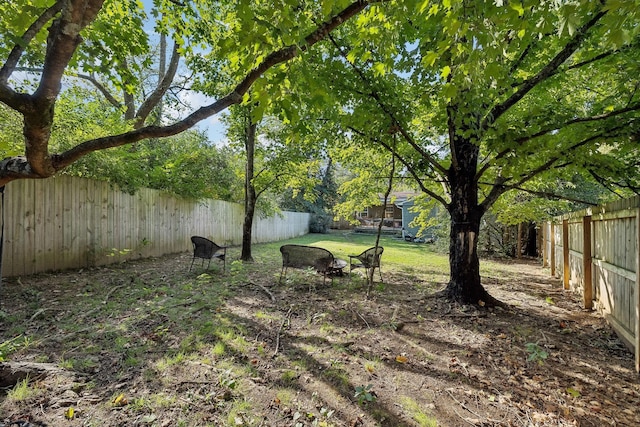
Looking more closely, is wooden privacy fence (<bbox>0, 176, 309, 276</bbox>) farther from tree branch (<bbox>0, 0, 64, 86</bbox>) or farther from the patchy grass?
tree branch (<bbox>0, 0, 64, 86</bbox>)

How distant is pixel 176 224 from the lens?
10094 millimetres

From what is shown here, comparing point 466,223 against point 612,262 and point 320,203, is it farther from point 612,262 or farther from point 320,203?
point 320,203

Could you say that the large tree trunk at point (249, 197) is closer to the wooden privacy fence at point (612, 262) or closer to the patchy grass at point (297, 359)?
the patchy grass at point (297, 359)

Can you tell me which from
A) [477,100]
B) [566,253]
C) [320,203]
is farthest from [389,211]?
[477,100]

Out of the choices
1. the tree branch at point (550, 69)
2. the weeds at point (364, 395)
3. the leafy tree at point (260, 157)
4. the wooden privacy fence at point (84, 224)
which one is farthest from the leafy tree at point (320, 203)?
the weeds at point (364, 395)

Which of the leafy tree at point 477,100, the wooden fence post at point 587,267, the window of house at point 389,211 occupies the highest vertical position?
the leafy tree at point 477,100

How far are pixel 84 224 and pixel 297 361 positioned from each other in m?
6.11

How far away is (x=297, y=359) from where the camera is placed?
3.19m

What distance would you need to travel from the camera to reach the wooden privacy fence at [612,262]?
3.47 meters

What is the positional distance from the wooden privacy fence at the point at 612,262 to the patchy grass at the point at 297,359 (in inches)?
12.9

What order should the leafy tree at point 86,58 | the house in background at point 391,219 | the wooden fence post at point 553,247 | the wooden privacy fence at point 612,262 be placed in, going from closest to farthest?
the leafy tree at point 86,58 < the wooden privacy fence at point 612,262 < the wooden fence post at point 553,247 < the house in background at point 391,219

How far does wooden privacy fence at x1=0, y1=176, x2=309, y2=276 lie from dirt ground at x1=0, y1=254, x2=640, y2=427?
0.60 meters

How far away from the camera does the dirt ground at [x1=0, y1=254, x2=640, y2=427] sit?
2344 mm

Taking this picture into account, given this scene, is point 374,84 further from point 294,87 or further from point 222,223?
point 222,223
